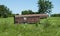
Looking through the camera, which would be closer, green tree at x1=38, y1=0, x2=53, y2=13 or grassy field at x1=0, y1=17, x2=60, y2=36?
grassy field at x1=0, y1=17, x2=60, y2=36

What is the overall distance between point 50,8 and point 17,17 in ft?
260

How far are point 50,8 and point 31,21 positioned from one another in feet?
260

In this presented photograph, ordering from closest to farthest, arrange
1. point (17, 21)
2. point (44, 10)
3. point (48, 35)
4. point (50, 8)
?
point (48, 35) → point (17, 21) → point (44, 10) → point (50, 8)

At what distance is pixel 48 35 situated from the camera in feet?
46.1

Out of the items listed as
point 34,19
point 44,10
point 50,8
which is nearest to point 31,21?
point 34,19

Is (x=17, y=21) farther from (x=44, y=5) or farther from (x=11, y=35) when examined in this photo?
(x=44, y=5)

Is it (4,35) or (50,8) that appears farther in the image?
(50,8)

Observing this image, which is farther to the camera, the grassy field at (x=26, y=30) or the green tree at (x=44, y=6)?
the green tree at (x=44, y=6)

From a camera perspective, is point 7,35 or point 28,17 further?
point 28,17

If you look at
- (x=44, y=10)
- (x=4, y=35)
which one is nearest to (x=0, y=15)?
(x=44, y=10)

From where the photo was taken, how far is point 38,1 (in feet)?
355

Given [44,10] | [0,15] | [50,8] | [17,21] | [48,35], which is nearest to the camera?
[48,35]

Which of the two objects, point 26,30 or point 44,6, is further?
point 44,6

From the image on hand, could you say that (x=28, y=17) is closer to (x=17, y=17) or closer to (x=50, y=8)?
(x=17, y=17)
